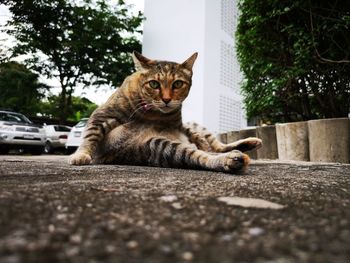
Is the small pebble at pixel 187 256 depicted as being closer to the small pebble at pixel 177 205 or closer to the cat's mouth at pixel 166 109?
the small pebble at pixel 177 205

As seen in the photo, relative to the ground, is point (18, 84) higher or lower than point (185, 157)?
higher

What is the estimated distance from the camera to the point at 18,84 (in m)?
13.3

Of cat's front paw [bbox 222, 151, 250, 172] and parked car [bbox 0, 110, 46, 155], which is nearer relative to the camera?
cat's front paw [bbox 222, 151, 250, 172]

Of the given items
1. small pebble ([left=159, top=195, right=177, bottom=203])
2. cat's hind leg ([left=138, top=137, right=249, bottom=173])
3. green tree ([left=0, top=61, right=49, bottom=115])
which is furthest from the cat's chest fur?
green tree ([left=0, top=61, right=49, bottom=115])

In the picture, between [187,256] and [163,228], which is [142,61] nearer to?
[163,228]

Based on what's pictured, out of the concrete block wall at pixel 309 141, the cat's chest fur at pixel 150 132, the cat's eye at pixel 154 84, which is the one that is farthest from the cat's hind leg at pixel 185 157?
the concrete block wall at pixel 309 141

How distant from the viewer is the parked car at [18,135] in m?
9.52

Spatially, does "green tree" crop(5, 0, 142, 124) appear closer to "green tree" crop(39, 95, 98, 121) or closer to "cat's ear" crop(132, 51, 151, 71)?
"green tree" crop(39, 95, 98, 121)

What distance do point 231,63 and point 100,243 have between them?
1179 cm

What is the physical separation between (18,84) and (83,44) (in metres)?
3.50

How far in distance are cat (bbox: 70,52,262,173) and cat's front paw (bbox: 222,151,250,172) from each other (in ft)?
1.90

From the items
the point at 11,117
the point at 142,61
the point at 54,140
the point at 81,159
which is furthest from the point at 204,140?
the point at 54,140

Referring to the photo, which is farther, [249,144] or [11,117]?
[11,117]

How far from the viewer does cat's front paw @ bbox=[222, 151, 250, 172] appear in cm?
165
